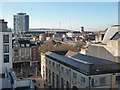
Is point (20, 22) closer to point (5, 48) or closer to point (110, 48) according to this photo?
point (110, 48)

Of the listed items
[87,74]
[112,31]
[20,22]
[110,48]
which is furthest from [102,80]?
[20,22]

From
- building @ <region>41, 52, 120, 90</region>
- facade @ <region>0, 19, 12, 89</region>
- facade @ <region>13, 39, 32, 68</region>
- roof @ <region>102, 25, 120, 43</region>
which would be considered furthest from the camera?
facade @ <region>13, 39, 32, 68</region>

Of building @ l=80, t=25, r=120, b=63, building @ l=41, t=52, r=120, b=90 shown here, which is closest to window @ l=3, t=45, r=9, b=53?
building @ l=41, t=52, r=120, b=90

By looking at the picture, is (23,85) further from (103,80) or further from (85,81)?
(103,80)

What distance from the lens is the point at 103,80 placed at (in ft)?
42.9

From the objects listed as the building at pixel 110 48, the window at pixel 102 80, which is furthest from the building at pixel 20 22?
the window at pixel 102 80

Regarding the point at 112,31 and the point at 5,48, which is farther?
the point at 112,31

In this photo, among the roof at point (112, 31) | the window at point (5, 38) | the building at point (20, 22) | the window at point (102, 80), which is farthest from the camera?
the building at point (20, 22)

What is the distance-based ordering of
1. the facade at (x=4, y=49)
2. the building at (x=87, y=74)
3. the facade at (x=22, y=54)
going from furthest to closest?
the facade at (x=22, y=54)
the building at (x=87, y=74)
the facade at (x=4, y=49)

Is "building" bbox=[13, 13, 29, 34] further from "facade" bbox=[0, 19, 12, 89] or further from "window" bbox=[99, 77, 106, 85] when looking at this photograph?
"window" bbox=[99, 77, 106, 85]

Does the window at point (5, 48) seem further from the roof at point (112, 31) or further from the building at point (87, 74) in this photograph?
the roof at point (112, 31)

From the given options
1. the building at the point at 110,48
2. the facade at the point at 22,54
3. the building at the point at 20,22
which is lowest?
the facade at the point at 22,54

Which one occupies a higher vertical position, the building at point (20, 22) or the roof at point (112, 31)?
the building at point (20, 22)

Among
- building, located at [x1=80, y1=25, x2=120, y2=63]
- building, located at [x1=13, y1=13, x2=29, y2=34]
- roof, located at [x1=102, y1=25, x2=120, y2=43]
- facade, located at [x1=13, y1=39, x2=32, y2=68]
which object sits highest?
building, located at [x1=13, y1=13, x2=29, y2=34]
